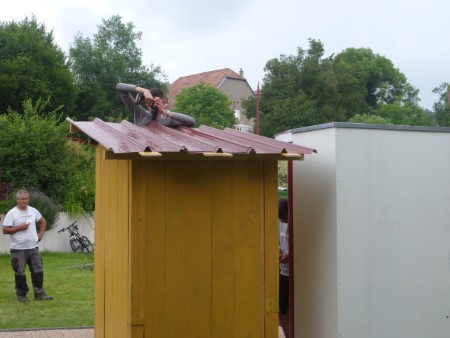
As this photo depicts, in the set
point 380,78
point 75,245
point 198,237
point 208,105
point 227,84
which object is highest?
point 380,78

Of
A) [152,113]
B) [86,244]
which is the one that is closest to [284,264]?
[152,113]

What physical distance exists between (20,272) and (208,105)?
37583 millimetres

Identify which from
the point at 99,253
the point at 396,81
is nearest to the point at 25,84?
the point at 99,253

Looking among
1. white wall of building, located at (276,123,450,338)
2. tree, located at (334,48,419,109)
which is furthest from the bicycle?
tree, located at (334,48,419,109)

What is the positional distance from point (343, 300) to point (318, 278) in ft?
1.29

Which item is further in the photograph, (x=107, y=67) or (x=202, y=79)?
(x=202, y=79)

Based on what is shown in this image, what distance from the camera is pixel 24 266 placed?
11.4m

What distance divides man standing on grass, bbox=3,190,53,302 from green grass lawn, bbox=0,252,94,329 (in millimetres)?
214

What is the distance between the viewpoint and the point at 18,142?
21969mm

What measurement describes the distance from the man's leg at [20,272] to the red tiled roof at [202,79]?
5537 centimetres

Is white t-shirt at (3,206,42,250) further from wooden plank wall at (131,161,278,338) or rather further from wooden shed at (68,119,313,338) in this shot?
wooden plank wall at (131,161,278,338)

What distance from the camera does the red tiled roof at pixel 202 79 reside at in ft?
221

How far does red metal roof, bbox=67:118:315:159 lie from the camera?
5074 millimetres

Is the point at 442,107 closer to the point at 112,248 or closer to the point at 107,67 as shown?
the point at 107,67
